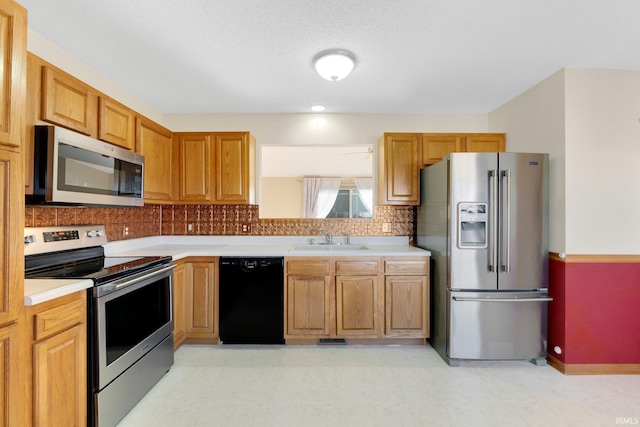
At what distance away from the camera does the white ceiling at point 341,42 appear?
1735mm

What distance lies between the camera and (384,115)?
138 inches

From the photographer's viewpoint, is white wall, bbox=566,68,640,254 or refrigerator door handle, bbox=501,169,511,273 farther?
refrigerator door handle, bbox=501,169,511,273

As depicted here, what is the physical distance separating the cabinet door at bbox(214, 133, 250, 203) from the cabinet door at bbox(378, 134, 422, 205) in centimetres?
148

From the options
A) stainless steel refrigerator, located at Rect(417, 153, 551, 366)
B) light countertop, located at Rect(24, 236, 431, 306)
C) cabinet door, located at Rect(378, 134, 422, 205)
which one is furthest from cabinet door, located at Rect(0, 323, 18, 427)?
cabinet door, located at Rect(378, 134, 422, 205)

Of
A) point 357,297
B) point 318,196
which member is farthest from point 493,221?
point 318,196

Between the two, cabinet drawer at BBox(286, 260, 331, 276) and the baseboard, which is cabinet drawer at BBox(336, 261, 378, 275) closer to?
cabinet drawer at BBox(286, 260, 331, 276)

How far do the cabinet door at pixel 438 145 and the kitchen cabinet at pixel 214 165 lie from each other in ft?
6.14

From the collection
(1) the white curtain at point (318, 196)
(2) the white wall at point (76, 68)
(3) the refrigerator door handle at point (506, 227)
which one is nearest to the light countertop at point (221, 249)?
(3) the refrigerator door handle at point (506, 227)

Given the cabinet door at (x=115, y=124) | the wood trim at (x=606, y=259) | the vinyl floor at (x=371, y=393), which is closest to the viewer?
the vinyl floor at (x=371, y=393)

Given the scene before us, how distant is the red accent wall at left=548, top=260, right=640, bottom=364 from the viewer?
Result: 7.78ft

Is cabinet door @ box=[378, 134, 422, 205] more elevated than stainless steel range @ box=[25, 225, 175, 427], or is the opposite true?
cabinet door @ box=[378, 134, 422, 205]

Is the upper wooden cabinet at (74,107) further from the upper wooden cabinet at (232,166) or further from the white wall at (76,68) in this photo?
the upper wooden cabinet at (232,166)

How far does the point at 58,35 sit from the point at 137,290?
5.91 feet

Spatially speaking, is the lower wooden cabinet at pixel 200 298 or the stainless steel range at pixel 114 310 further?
the lower wooden cabinet at pixel 200 298
